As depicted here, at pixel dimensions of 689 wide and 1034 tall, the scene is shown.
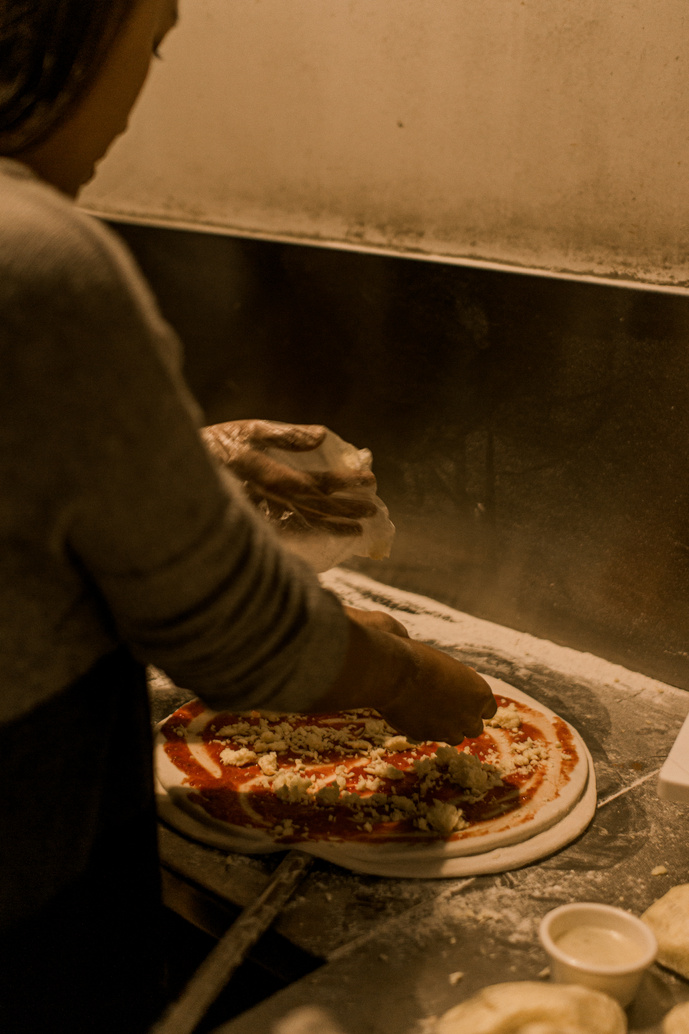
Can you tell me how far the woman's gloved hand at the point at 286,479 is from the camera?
1.33m

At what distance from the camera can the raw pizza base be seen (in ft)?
3.46

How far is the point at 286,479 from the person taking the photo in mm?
1343

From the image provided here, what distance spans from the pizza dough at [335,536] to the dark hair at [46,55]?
713 mm

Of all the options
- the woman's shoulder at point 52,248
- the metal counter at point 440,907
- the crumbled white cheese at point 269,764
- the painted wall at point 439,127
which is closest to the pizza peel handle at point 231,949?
the metal counter at point 440,907

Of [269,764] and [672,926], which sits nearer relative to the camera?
[672,926]

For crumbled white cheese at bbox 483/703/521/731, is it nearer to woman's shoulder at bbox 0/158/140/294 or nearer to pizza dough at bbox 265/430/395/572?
pizza dough at bbox 265/430/395/572

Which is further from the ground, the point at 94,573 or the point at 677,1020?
the point at 94,573

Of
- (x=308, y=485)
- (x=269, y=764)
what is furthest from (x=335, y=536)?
(x=269, y=764)

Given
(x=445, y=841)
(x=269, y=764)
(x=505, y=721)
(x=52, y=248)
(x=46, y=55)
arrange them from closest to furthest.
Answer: (x=52, y=248) → (x=46, y=55) → (x=445, y=841) → (x=269, y=764) → (x=505, y=721)

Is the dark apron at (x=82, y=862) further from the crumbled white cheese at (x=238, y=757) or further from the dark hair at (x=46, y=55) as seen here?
the dark hair at (x=46, y=55)

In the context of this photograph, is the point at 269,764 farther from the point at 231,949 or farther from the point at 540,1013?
the point at 540,1013

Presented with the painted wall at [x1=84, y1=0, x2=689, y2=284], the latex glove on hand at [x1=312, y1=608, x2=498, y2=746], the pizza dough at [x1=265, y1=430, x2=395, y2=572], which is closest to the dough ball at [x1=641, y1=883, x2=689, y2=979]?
the latex glove on hand at [x1=312, y1=608, x2=498, y2=746]

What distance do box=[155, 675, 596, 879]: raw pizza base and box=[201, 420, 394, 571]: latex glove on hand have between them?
1.43ft

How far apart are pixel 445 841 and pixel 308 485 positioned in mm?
581
